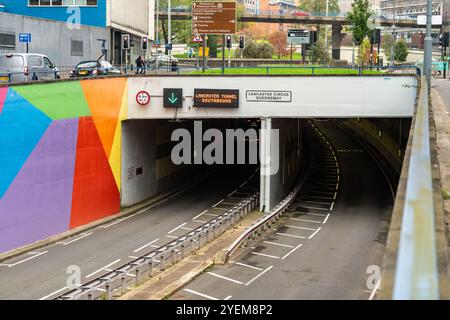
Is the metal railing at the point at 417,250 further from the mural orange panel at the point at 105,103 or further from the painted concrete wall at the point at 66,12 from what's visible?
the painted concrete wall at the point at 66,12


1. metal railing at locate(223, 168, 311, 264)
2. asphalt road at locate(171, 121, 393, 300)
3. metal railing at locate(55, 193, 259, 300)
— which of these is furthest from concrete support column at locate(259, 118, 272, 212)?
metal railing at locate(55, 193, 259, 300)

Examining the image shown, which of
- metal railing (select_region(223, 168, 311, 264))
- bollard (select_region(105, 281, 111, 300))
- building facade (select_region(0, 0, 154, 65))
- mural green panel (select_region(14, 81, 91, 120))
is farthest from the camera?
building facade (select_region(0, 0, 154, 65))

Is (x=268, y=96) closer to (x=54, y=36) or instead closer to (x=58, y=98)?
(x=58, y=98)

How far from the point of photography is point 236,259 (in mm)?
26953

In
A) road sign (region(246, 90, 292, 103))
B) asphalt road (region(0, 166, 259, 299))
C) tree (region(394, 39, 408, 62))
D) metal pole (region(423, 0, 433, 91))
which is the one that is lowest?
asphalt road (region(0, 166, 259, 299))

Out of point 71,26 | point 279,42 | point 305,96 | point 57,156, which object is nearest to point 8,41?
point 71,26

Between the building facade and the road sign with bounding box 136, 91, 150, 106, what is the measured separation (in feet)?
41.5

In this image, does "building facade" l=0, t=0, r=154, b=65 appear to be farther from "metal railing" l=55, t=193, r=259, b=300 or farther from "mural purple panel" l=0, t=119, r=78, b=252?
"metal railing" l=55, t=193, r=259, b=300

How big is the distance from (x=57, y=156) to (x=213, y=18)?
1920cm

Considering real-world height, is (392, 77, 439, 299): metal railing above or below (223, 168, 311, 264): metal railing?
above

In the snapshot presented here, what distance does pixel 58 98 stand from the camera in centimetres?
3188

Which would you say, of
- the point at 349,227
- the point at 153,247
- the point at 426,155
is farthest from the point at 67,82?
the point at 426,155

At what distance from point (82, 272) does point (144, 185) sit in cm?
1603

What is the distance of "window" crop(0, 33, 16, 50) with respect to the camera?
4557 centimetres
